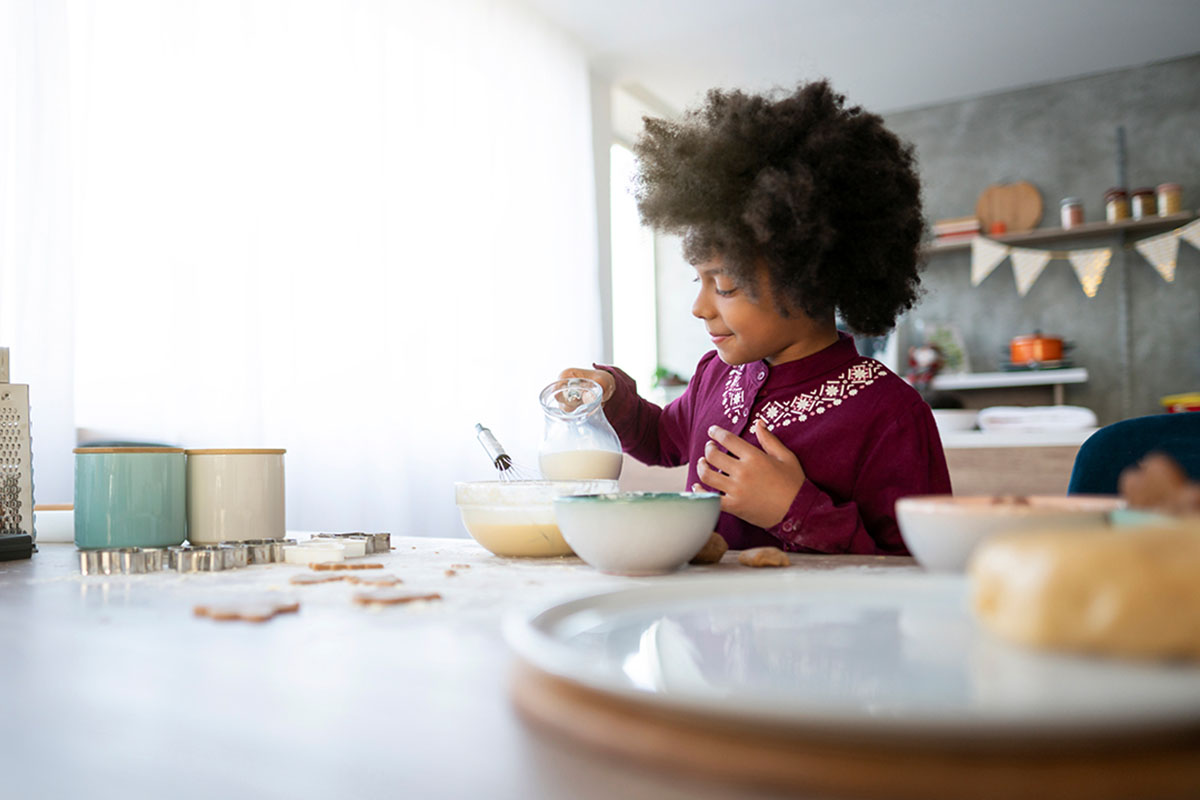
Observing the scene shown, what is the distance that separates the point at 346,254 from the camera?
2.51 metres

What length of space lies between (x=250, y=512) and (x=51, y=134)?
4.05 ft

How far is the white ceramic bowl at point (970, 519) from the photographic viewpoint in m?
0.51

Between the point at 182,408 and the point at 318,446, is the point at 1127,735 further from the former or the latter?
the point at 318,446

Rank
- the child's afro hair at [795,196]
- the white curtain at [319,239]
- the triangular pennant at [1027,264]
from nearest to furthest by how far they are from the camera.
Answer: the child's afro hair at [795,196] < the white curtain at [319,239] < the triangular pennant at [1027,264]

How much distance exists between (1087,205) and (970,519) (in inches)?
171

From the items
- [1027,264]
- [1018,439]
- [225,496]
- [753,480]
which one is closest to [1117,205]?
[1027,264]

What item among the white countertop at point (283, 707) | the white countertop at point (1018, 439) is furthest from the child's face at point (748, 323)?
the white countertop at point (1018, 439)

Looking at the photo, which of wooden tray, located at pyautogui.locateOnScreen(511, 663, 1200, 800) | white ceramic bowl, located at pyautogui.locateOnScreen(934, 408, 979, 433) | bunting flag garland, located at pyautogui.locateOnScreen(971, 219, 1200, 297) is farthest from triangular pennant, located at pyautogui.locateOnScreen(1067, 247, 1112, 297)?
wooden tray, located at pyautogui.locateOnScreen(511, 663, 1200, 800)

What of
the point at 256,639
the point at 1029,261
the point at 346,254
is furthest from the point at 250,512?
the point at 1029,261

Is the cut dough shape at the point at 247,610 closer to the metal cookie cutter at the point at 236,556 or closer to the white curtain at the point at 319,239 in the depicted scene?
the metal cookie cutter at the point at 236,556

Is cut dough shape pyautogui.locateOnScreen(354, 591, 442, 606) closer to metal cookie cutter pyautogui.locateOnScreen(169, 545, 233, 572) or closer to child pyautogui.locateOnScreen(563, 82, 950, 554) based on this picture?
metal cookie cutter pyautogui.locateOnScreen(169, 545, 233, 572)

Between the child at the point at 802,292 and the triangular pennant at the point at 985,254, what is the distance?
3219mm

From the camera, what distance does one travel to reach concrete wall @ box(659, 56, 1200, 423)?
4.03 m

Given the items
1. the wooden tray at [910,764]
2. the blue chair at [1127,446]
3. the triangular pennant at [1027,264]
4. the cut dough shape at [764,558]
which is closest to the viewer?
the wooden tray at [910,764]
